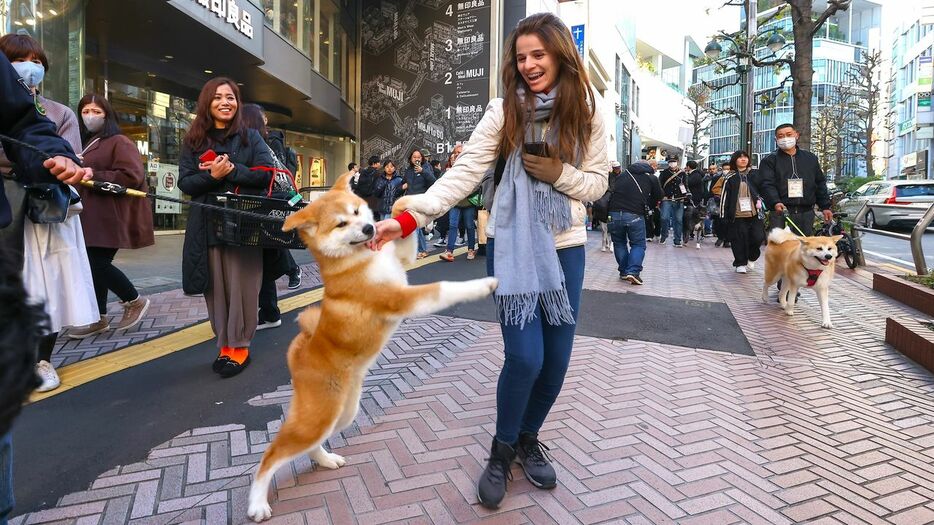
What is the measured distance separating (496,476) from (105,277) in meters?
4.20

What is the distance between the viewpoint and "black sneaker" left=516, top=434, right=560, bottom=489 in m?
2.47

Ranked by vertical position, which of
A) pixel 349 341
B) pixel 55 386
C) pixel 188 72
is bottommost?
pixel 55 386

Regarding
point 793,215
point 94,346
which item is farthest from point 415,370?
point 793,215

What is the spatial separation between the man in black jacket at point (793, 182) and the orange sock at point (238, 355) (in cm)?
671

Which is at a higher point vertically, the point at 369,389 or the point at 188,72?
the point at 188,72

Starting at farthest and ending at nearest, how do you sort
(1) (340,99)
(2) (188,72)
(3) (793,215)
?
(1) (340,99) < (2) (188,72) < (3) (793,215)

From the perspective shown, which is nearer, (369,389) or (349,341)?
(349,341)

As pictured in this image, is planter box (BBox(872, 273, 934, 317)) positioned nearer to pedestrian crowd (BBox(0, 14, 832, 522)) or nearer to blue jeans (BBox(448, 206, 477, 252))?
pedestrian crowd (BBox(0, 14, 832, 522))

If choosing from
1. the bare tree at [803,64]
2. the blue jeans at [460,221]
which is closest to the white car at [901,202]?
the bare tree at [803,64]

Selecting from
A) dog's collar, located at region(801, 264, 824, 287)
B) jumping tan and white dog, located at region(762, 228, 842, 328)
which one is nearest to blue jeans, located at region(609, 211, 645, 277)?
jumping tan and white dog, located at region(762, 228, 842, 328)

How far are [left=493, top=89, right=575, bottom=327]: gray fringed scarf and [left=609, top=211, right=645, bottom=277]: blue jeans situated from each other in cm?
639

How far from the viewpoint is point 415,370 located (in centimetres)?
408

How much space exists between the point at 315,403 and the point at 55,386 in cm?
250

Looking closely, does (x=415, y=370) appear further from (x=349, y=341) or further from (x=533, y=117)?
(x=533, y=117)
